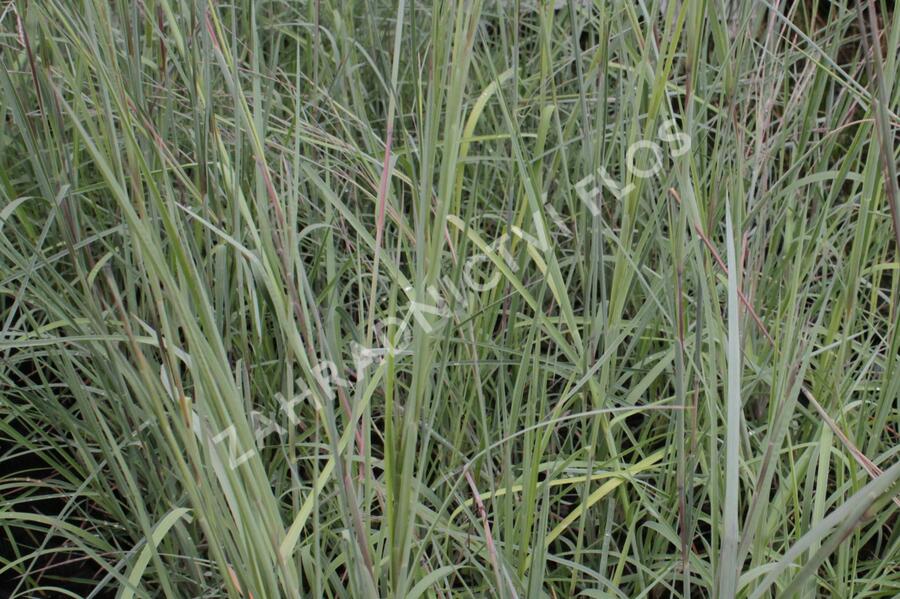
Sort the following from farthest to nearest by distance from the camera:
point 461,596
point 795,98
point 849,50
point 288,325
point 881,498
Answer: point 849,50, point 795,98, point 461,596, point 288,325, point 881,498

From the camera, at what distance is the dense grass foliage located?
1.87ft

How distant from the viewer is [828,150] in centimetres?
95

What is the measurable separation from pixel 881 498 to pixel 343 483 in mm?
309

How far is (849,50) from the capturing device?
165 cm

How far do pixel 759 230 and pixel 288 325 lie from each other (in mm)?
561

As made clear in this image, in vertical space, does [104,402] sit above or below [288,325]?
below

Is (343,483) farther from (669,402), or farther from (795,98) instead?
(795,98)

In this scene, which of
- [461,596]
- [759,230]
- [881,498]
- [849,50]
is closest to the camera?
[881,498]

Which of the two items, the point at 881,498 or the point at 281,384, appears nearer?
the point at 881,498

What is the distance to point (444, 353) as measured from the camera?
0.63 meters

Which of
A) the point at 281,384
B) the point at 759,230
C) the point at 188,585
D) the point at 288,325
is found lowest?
the point at 188,585

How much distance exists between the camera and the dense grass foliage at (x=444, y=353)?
0.57 m

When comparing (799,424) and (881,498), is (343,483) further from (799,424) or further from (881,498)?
(799,424)

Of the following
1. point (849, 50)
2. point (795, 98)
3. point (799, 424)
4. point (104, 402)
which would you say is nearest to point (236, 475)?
point (104, 402)
